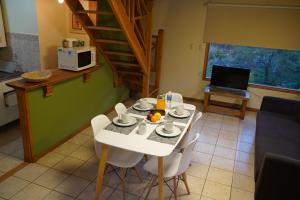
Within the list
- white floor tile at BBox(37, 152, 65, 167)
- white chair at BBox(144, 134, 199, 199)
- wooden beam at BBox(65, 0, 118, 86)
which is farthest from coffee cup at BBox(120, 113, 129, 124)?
wooden beam at BBox(65, 0, 118, 86)

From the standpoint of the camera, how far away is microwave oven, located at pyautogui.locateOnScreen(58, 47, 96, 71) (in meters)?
3.38

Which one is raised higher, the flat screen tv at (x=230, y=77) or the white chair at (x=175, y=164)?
the flat screen tv at (x=230, y=77)

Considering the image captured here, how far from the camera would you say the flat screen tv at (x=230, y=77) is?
463cm

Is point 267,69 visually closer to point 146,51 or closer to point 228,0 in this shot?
point 228,0

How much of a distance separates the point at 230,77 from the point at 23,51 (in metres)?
3.73

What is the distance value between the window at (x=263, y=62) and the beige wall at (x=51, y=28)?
2.74 m

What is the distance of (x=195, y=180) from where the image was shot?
2828mm

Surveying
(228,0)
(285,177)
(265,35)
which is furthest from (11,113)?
(265,35)

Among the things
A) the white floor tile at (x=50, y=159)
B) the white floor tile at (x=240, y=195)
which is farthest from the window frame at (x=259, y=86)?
the white floor tile at (x=50, y=159)

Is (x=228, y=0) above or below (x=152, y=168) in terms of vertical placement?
above

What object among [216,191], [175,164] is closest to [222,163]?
[216,191]

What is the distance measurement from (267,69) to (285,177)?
125 inches

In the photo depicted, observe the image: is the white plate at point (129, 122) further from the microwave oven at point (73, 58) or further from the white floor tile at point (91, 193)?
the microwave oven at point (73, 58)

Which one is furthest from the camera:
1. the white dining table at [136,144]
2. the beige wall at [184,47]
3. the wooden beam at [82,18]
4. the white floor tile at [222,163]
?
the beige wall at [184,47]
